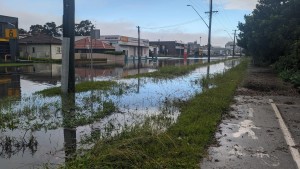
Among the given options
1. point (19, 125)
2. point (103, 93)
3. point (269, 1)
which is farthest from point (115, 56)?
point (19, 125)

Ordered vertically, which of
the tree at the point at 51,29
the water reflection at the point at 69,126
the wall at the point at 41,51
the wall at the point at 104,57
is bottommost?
the water reflection at the point at 69,126

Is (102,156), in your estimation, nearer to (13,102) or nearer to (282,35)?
(13,102)

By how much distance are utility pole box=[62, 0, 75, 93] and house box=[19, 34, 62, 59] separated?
152 feet

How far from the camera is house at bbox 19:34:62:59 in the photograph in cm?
5919

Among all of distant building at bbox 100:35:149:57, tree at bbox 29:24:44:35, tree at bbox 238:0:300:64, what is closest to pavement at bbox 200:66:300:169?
tree at bbox 238:0:300:64

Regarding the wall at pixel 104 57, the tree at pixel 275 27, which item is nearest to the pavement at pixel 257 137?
the tree at pixel 275 27

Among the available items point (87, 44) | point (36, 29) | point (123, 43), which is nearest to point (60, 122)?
point (87, 44)

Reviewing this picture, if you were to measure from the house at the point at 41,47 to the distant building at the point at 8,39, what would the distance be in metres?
7.41

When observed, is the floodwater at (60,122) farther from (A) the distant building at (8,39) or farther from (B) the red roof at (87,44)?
(B) the red roof at (87,44)

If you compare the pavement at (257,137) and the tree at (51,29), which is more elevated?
the tree at (51,29)

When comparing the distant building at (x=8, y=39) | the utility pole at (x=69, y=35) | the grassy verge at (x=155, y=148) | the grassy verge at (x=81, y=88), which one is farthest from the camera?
the distant building at (x=8, y=39)

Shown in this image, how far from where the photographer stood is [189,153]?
633 centimetres

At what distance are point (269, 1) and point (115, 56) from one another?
32.0 metres

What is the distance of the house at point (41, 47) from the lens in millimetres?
59188
